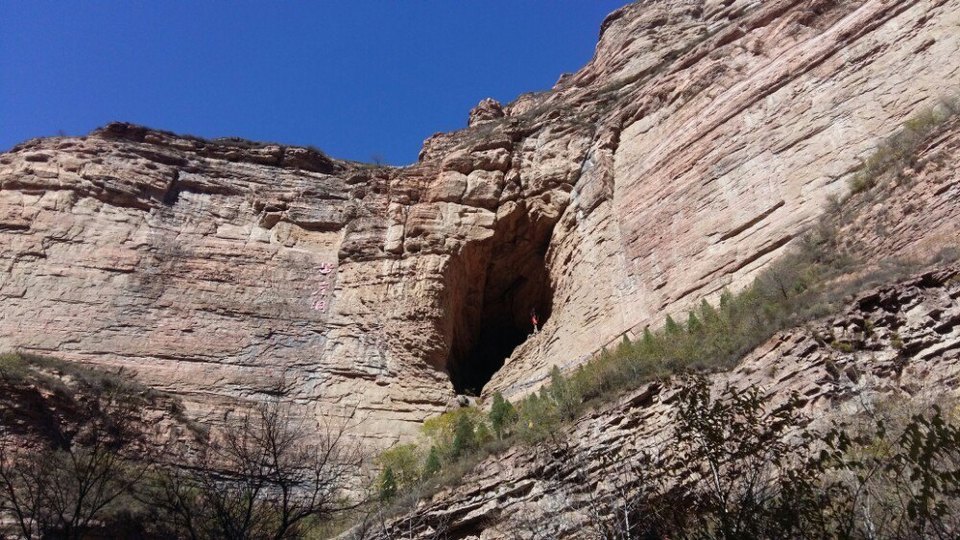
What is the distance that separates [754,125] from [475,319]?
10.8 metres

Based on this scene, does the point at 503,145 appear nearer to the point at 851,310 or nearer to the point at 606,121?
the point at 606,121

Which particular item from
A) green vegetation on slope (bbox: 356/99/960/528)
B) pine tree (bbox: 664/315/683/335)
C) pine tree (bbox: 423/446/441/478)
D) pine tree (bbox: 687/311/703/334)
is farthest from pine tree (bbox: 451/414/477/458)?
pine tree (bbox: 687/311/703/334)

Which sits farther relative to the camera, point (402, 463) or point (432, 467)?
point (402, 463)

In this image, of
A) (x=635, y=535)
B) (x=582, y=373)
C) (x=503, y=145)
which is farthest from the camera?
(x=503, y=145)

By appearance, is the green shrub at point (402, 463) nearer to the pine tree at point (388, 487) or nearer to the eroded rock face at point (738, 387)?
the pine tree at point (388, 487)

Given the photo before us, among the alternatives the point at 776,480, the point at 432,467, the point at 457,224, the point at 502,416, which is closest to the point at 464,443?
the point at 432,467

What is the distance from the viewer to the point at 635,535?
795 centimetres

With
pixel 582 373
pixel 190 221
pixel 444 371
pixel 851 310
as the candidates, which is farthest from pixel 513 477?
pixel 190 221

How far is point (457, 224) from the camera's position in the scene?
21969 mm

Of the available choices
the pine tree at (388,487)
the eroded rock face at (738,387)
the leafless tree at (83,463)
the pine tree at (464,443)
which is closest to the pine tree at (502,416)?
the pine tree at (464,443)

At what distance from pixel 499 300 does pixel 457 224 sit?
345 centimetres

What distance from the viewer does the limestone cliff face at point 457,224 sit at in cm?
1515

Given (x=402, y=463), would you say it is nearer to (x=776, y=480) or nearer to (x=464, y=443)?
(x=464, y=443)

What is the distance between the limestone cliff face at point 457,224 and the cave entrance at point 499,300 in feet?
0.26
